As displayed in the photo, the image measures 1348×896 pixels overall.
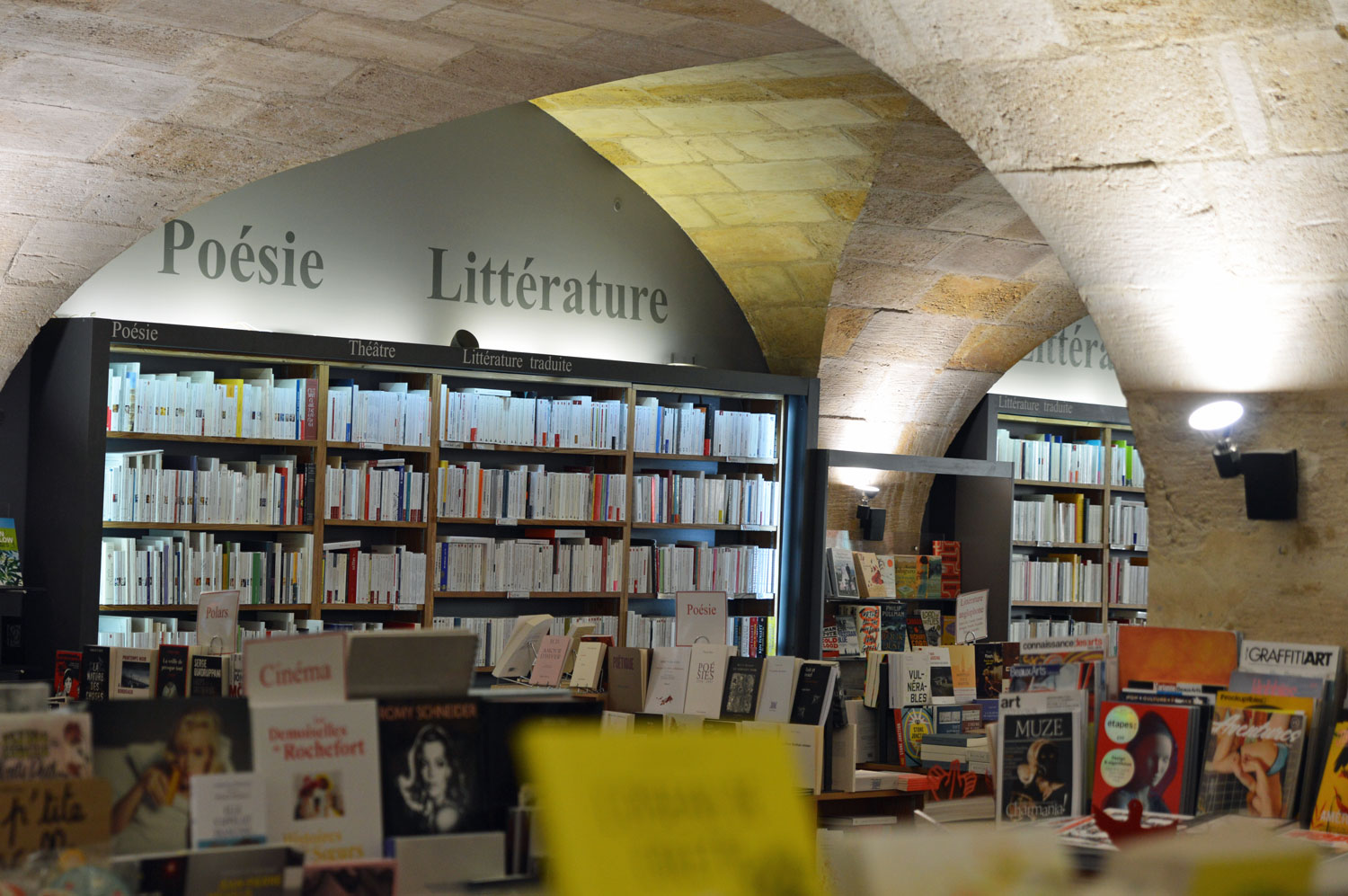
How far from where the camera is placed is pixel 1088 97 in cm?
337

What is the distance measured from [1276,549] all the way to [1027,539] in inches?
255

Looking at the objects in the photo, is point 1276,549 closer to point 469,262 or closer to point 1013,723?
point 1013,723

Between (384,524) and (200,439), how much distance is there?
951 millimetres

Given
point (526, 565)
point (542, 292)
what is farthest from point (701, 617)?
point (542, 292)

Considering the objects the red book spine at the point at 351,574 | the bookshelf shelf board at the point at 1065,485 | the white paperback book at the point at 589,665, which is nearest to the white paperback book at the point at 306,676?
the white paperback book at the point at 589,665

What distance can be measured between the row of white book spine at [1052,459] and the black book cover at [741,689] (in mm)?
5272

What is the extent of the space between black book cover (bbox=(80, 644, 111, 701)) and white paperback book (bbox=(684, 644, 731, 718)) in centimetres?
194

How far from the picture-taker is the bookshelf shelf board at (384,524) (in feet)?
22.7

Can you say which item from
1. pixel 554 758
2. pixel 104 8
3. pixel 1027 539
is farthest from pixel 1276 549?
pixel 1027 539

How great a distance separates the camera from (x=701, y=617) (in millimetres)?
5492

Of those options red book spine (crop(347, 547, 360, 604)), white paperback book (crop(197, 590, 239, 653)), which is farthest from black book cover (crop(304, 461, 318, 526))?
white paperback book (crop(197, 590, 239, 653))

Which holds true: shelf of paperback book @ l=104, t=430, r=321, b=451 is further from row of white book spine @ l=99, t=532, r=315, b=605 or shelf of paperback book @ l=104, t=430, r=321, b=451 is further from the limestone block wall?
the limestone block wall

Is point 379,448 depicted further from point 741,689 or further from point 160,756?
point 160,756

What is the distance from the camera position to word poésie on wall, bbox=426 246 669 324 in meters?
7.82
